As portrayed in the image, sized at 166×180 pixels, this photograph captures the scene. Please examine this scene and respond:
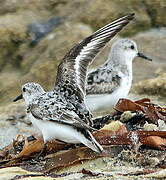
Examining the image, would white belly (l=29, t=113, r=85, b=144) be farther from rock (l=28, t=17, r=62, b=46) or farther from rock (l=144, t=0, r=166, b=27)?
rock (l=144, t=0, r=166, b=27)

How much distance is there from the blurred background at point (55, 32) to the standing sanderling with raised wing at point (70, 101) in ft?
14.4

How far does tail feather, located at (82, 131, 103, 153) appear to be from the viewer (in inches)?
209

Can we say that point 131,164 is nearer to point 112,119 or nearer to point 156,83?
point 112,119

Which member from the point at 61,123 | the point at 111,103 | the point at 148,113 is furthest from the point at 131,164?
the point at 111,103

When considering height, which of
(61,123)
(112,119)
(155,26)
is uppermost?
(61,123)

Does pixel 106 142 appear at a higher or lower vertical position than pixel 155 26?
higher

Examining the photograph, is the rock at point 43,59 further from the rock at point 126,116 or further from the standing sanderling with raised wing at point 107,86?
the rock at point 126,116

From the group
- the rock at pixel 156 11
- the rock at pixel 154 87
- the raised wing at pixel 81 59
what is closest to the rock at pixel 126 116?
the raised wing at pixel 81 59

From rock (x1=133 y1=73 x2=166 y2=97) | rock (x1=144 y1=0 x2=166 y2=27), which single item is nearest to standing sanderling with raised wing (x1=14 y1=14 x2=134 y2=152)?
rock (x1=133 y1=73 x2=166 y2=97)

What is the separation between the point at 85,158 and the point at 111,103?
9.56 ft

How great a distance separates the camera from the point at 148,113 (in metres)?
6.31

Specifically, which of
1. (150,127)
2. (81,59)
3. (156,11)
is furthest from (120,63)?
(156,11)

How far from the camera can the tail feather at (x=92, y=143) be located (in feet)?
17.4

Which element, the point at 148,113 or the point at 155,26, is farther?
the point at 155,26
